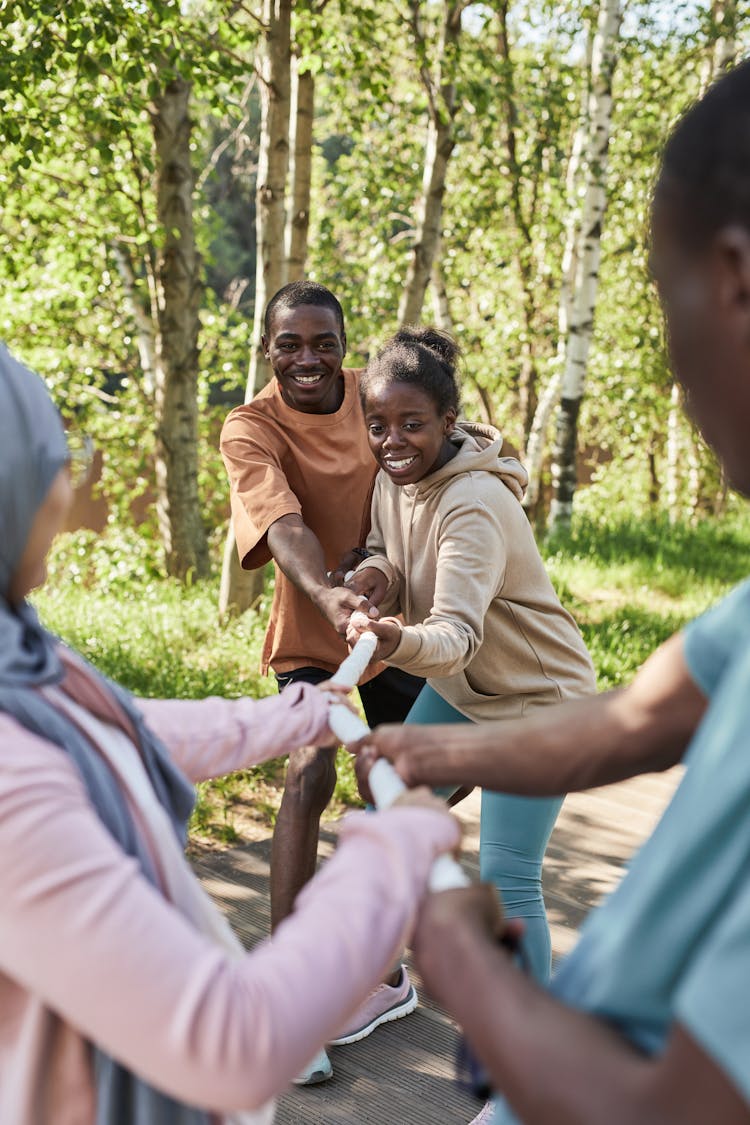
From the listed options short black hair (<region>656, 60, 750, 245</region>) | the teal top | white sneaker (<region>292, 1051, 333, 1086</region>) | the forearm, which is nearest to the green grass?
white sneaker (<region>292, 1051, 333, 1086</region>)

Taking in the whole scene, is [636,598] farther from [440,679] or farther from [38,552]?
[38,552]

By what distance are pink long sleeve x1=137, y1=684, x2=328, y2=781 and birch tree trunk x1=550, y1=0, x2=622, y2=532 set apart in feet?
27.2

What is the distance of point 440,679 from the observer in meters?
2.87

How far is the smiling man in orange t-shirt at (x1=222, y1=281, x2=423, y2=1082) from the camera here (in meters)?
3.15

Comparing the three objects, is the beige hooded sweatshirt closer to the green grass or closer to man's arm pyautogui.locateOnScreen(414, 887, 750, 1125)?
man's arm pyautogui.locateOnScreen(414, 887, 750, 1125)

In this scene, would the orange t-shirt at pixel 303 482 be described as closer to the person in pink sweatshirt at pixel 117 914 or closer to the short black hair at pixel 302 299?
the short black hair at pixel 302 299

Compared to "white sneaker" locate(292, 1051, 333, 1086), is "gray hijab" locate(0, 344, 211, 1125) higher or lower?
higher

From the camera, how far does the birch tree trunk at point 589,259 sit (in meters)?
10.2

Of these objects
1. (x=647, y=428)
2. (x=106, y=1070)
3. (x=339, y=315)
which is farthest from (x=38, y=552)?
(x=647, y=428)

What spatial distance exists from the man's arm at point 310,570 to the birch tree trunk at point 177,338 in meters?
5.42

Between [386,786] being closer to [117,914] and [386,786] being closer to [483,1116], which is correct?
[117,914]

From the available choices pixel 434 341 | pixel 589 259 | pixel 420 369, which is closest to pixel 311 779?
pixel 420 369

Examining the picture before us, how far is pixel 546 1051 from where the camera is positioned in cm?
93

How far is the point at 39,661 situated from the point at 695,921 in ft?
2.40
